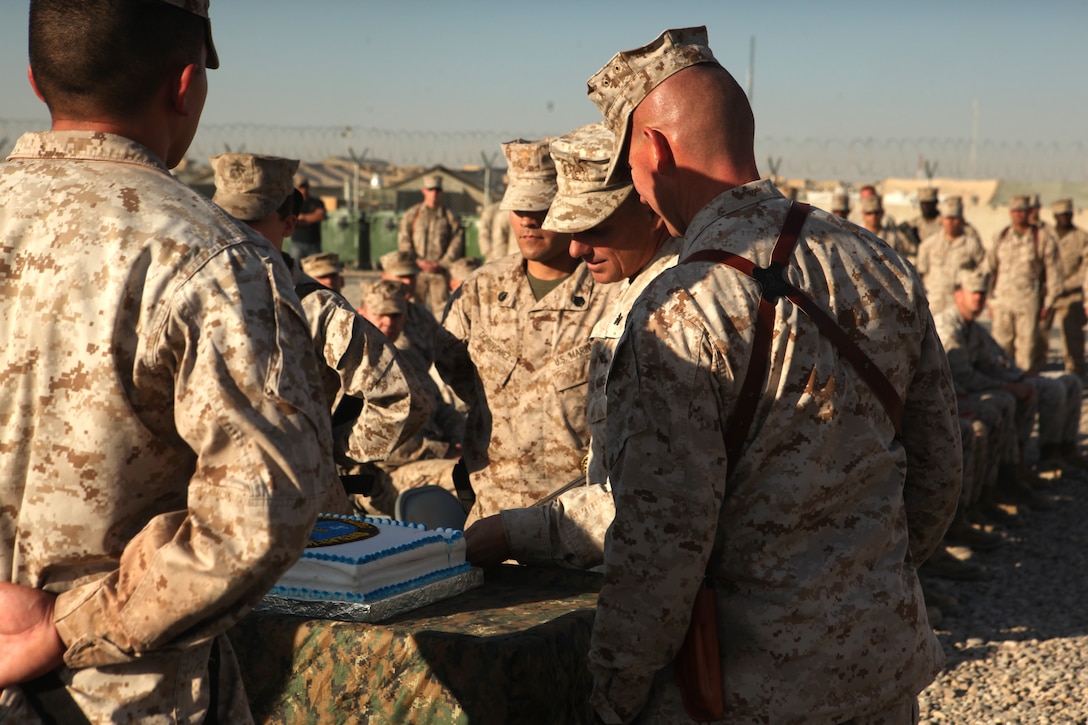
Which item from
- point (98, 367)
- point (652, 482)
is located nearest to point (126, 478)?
point (98, 367)

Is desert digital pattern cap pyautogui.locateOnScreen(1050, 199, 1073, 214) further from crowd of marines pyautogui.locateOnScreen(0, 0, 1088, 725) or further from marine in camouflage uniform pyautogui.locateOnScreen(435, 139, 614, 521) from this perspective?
crowd of marines pyautogui.locateOnScreen(0, 0, 1088, 725)

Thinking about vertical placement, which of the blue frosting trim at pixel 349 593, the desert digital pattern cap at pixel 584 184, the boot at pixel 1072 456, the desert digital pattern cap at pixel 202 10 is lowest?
the boot at pixel 1072 456

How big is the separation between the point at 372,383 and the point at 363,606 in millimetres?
2056

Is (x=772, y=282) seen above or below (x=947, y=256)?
above

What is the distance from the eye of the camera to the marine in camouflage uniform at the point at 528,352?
12.8ft

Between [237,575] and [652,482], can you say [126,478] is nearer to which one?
[237,575]

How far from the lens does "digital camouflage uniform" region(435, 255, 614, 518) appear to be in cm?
391

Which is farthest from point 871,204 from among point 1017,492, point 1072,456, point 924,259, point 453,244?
point 453,244

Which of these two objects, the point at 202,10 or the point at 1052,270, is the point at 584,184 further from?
the point at 1052,270

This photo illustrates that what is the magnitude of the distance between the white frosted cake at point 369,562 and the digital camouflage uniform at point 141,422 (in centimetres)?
63

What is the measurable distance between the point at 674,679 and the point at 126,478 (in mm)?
1044

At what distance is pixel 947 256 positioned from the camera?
13.7 metres

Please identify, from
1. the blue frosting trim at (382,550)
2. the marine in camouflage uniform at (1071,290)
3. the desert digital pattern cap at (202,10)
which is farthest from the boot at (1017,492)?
the desert digital pattern cap at (202,10)

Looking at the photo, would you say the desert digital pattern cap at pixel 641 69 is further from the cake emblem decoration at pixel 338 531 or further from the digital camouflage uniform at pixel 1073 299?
the digital camouflage uniform at pixel 1073 299
